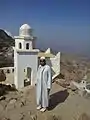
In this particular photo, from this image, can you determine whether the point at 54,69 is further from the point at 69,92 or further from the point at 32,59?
the point at 69,92

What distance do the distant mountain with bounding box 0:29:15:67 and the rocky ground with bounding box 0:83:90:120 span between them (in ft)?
20.4

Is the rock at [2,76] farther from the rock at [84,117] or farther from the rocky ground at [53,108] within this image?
the rock at [84,117]

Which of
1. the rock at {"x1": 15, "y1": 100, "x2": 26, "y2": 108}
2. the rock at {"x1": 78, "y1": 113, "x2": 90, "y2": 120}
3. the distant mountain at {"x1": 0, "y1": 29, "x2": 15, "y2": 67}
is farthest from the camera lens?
the distant mountain at {"x1": 0, "y1": 29, "x2": 15, "y2": 67}

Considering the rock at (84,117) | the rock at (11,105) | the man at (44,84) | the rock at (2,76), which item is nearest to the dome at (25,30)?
Answer: the rock at (2,76)

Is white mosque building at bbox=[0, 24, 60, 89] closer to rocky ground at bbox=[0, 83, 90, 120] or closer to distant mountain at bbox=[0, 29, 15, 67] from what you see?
rocky ground at bbox=[0, 83, 90, 120]

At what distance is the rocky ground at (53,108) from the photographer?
362 centimetres

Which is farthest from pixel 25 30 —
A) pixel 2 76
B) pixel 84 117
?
pixel 84 117

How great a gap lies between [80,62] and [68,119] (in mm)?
10023

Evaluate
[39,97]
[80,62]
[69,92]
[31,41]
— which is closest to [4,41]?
[80,62]

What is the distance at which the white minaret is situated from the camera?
6.81m

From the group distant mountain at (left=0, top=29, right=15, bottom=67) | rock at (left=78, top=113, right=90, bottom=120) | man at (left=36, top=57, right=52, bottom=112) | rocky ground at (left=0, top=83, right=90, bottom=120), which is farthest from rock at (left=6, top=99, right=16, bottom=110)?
distant mountain at (left=0, top=29, right=15, bottom=67)

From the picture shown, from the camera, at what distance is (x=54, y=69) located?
331 inches

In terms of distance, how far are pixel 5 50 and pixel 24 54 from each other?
5.52 meters

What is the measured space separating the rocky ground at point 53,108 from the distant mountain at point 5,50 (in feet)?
20.4
